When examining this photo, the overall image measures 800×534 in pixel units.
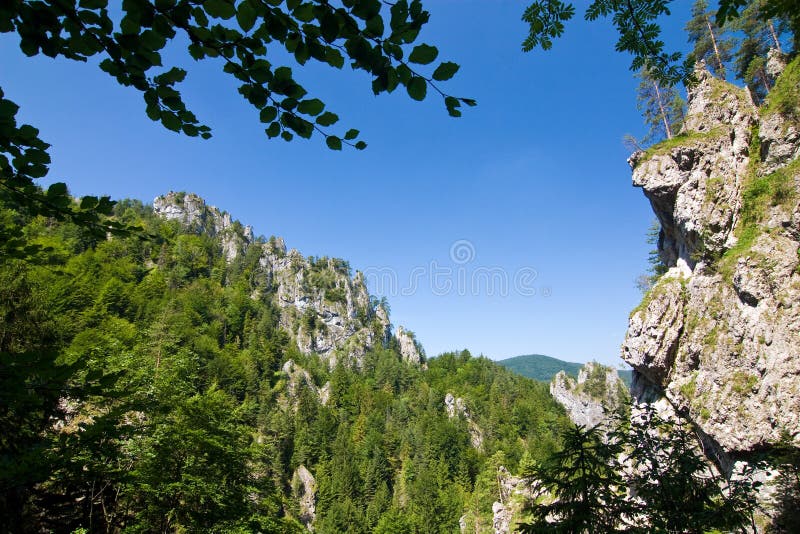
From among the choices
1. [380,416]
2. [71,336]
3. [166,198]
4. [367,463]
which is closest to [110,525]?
[71,336]

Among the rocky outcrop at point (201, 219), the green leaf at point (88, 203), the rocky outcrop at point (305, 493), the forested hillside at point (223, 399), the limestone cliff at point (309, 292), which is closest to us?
the green leaf at point (88, 203)

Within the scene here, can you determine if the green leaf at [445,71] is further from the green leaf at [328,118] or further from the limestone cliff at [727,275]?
the limestone cliff at [727,275]

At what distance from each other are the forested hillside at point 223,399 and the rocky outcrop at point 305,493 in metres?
0.22

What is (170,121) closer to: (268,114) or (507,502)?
(268,114)

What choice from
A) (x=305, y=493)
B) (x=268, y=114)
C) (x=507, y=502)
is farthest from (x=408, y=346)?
(x=268, y=114)

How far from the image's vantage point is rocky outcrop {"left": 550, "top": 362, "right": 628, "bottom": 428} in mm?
63528

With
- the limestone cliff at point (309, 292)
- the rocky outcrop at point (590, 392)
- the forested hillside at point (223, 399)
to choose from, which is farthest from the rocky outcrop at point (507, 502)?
the limestone cliff at point (309, 292)

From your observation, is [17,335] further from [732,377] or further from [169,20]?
[732,377]

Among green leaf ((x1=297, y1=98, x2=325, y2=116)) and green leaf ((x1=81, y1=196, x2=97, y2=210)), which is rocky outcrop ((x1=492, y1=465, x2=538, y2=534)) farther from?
green leaf ((x1=297, y1=98, x2=325, y2=116))

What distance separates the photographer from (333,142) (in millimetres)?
1648

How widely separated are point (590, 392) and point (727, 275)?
60945mm

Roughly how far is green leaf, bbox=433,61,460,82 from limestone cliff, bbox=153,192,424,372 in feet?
280

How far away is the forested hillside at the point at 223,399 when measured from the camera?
580 cm

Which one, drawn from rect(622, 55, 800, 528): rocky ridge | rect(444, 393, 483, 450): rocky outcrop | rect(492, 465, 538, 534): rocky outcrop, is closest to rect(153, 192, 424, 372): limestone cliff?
rect(444, 393, 483, 450): rocky outcrop
